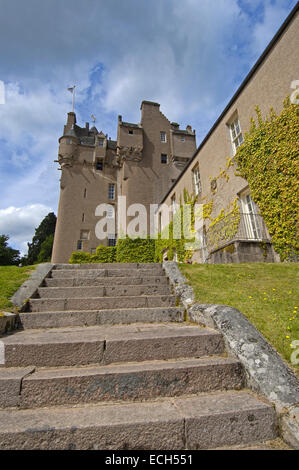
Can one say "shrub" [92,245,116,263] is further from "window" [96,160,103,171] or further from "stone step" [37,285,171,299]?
"stone step" [37,285,171,299]

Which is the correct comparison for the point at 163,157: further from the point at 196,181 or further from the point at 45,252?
the point at 45,252

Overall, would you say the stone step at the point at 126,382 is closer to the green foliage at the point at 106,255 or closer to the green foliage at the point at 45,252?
the green foliage at the point at 106,255

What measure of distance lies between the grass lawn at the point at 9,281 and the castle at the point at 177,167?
6548 millimetres

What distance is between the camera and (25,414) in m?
1.90

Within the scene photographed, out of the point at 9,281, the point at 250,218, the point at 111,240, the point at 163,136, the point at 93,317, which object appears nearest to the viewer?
the point at 93,317

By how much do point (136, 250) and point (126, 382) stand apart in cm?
1995

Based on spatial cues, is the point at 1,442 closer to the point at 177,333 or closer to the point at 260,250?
the point at 177,333

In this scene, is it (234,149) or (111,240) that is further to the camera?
(111,240)

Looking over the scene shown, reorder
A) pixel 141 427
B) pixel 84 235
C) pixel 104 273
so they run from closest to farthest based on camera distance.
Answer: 1. pixel 141 427
2. pixel 104 273
3. pixel 84 235

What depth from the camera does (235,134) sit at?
11562 millimetres

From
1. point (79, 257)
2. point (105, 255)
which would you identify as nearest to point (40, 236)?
point (105, 255)

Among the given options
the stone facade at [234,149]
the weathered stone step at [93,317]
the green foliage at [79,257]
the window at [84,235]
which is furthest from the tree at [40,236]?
the weathered stone step at [93,317]
